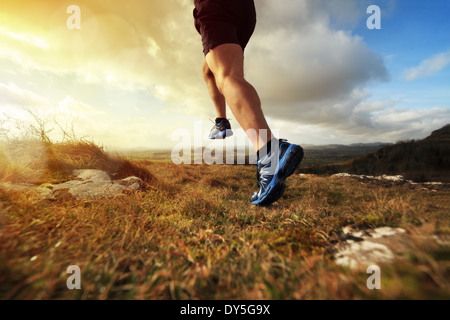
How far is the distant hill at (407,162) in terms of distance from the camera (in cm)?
1283

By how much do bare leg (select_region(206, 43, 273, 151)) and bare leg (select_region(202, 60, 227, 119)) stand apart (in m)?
0.90

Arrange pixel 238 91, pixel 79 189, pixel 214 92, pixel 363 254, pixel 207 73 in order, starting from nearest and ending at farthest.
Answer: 1. pixel 363 254
2. pixel 238 91
3. pixel 79 189
4. pixel 207 73
5. pixel 214 92

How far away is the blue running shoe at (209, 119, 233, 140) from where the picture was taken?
3447mm

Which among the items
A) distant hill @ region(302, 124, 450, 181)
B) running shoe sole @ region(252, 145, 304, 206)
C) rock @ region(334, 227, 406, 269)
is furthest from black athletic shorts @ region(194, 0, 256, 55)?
distant hill @ region(302, 124, 450, 181)

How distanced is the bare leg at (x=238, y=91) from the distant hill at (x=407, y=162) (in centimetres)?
1384

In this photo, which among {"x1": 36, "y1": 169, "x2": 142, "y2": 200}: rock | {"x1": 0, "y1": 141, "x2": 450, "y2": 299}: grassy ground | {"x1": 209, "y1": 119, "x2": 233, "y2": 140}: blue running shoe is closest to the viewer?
{"x1": 0, "y1": 141, "x2": 450, "y2": 299}: grassy ground

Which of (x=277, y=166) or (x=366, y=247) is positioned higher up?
(x=277, y=166)

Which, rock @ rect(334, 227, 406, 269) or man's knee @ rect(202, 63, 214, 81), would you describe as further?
man's knee @ rect(202, 63, 214, 81)

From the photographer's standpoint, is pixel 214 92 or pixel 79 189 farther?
pixel 214 92

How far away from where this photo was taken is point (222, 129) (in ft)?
11.3

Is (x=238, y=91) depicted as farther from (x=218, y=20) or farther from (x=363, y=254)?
(x=363, y=254)

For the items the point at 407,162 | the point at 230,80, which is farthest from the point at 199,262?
the point at 407,162

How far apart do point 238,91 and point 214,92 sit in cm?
131

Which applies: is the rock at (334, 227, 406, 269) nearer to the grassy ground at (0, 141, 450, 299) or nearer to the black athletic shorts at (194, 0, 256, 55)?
the grassy ground at (0, 141, 450, 299)
